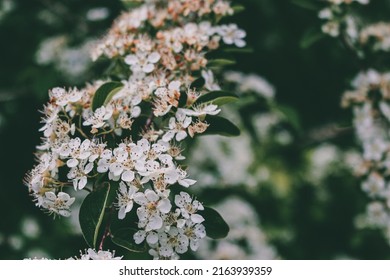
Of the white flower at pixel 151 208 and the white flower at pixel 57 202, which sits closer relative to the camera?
the white flower at pixel 151 208

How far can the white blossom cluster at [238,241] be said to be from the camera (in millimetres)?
2881

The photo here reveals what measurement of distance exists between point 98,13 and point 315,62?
1560 millimetres

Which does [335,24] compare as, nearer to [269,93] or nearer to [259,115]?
[269,93]

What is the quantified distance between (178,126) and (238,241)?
5.53ft

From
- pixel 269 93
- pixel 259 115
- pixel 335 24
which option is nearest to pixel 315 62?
pixel 259 115

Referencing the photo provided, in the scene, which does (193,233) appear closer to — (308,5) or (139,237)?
(139,237)

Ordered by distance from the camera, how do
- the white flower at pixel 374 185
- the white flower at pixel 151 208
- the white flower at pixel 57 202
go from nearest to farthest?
the white flower at pixel 151 208
the white flower at pixel 57 202
the white flower at pixel 374 185

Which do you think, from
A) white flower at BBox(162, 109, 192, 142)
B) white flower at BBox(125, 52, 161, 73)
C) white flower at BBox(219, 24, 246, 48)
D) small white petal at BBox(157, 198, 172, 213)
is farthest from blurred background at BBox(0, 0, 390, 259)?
small white petal at BBox(157, 198, 172, 213)

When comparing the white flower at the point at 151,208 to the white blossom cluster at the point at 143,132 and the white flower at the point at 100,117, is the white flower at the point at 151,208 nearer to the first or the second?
the white blossom cluster at the point at 143,132

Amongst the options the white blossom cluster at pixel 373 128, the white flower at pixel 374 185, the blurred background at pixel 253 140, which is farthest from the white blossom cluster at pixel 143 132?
the white flower at pixel 374 185

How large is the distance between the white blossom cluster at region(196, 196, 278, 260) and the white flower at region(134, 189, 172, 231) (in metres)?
1.29

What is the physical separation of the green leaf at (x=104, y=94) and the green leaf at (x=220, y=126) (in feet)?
1.04

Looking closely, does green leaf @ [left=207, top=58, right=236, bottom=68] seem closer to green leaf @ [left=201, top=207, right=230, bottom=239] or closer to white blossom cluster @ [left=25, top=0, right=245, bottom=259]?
white blossom cluster @ [left=25, top=0, right=245, bottom=259]

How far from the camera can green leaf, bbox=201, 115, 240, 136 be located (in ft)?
5.83
